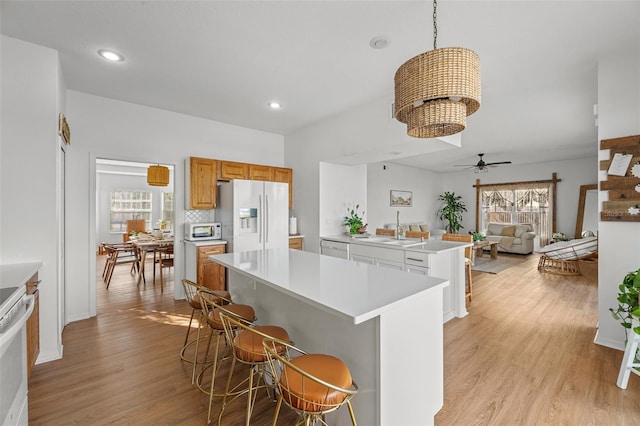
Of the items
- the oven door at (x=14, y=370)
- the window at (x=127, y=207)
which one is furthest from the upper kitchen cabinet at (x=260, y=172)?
the window at (x=127, y=207)

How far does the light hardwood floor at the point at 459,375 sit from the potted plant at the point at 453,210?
580cm

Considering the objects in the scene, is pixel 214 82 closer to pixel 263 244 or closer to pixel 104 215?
pixel 263 244

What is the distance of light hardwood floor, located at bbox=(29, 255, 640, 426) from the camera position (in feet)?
6.04

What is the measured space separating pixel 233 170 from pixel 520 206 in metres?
8.65

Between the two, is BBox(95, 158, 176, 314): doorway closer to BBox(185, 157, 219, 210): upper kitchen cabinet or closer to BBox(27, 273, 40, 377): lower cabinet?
BBox(185, 157, 219, 210): upper kitchen cabinet

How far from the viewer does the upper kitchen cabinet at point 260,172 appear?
4.71m

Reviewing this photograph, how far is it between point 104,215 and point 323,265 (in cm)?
916

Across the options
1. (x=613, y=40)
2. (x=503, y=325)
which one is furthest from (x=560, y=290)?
(x=613, y=40)

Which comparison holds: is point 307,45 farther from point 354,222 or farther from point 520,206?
point 520,206

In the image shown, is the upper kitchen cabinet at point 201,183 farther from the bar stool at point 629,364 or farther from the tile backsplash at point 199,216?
the bar stool at point 629,364

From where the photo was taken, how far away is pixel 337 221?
16.4ft

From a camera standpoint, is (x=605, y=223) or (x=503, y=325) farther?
(x=503, y=325)

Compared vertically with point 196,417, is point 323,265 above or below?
above

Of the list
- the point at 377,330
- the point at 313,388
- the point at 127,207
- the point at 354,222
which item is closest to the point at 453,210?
the point at 354,222
